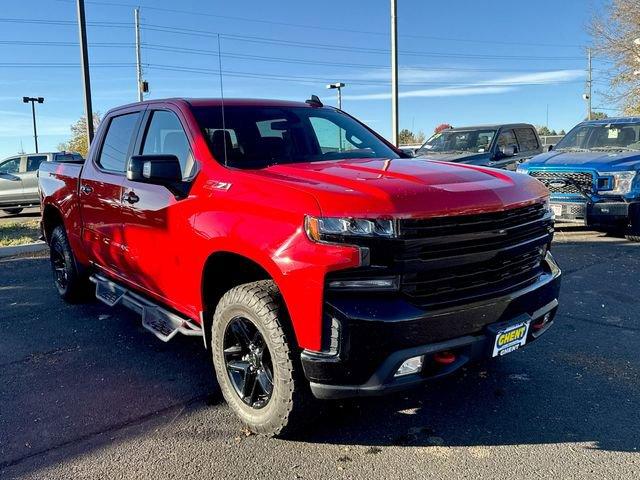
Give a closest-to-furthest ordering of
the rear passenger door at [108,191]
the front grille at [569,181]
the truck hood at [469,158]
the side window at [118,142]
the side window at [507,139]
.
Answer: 1. the rear passenger door at [108,191]
2. the side window at [118,142]
3. the front grille at [569,181]
4. the truck hood at [469,158]
5. the side window at [507,139]

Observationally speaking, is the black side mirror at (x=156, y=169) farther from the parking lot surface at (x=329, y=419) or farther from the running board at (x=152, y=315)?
the parking lot surface at (x=329, y=419)

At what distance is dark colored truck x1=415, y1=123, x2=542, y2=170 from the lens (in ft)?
36.9

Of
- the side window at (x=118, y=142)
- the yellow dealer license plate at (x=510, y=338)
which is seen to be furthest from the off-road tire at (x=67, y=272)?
the yellow dealer license plate at (x=510, y=338)

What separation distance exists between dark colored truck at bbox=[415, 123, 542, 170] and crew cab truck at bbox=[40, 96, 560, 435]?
7.55 m

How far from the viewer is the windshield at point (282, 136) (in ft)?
12.1

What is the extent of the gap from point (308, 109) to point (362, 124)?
526mm

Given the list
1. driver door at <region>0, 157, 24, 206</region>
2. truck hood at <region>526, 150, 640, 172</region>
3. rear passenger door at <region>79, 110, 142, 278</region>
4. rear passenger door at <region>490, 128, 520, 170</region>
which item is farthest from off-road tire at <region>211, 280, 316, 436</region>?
driver door at <region>0, 157, 24, 206</region>

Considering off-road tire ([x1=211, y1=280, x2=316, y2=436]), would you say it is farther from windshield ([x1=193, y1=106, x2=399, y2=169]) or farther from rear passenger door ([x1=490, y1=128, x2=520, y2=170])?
rear passenger door ([x1=490, y1=128, x2=520, y2=170])

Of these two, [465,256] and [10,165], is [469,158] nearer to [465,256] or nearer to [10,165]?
[465,256]

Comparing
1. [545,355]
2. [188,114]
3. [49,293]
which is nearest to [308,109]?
[188,114]

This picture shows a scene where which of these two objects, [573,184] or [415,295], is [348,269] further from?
[573,184]

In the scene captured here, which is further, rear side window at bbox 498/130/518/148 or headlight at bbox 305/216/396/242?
rear side window at bbox 498/130/518/148

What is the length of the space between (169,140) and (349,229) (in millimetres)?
2015

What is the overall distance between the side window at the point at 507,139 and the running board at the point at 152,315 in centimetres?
923
